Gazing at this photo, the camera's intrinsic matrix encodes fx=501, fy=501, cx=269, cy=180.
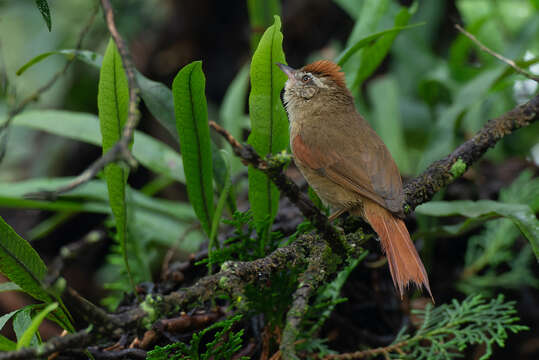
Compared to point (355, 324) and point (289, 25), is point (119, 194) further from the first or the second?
point (289, 25)

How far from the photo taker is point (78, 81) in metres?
4.00

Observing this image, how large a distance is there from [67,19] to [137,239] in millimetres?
2558

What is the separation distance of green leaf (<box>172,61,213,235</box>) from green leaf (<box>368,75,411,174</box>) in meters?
1.60

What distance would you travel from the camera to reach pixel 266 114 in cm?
183

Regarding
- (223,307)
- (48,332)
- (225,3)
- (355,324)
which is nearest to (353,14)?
(225,3)

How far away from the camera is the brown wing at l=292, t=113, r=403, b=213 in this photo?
196 cm

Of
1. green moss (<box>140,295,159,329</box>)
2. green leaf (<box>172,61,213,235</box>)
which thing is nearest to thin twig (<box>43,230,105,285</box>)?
green moss (<box>140,295,159,329</box>)

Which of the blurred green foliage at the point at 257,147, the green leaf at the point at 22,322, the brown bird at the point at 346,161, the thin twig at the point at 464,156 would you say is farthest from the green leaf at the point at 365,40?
the green leaf at the point at 22,322

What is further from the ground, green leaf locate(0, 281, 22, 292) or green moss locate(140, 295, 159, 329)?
green moss locate(140, 295, 159, 329)

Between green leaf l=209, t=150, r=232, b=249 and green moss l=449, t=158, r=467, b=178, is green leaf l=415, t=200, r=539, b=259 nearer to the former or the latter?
green moss l=449, t=158, r=467, b=178

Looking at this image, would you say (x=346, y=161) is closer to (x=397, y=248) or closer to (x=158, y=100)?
(x=397, y=248)

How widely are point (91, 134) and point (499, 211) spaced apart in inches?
73.5

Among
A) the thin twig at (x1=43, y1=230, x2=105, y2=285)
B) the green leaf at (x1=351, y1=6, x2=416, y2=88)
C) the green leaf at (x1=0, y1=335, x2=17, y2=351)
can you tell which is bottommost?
the green leaf at (x1=0, y1=335, x2=17, y2=351)

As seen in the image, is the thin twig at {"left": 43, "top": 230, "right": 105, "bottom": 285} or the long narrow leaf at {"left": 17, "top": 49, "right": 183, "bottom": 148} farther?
the long narrow leaf at {"left": 17, "top": 49, "right": 183, "bottom": 148}
